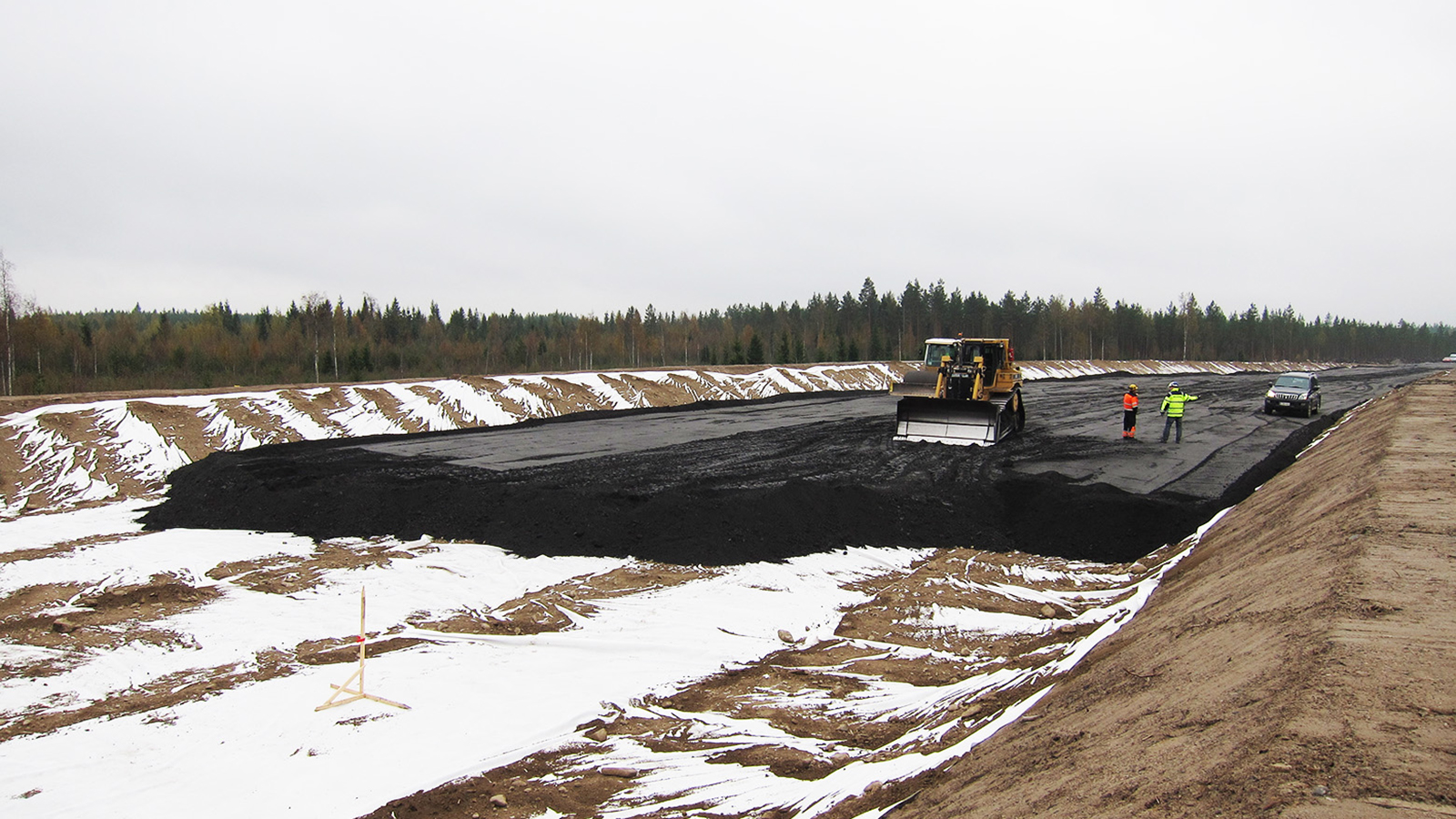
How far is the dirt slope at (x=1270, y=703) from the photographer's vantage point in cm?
320

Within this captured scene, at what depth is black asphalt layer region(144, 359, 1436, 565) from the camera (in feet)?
41.2

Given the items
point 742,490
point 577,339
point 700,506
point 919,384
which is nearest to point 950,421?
point 919,384

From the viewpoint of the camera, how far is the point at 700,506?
13109mm

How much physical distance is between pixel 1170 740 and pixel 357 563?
36.1 feet

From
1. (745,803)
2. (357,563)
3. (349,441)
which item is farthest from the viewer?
(349,441)

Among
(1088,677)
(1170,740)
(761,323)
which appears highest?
(761,323)

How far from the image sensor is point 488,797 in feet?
18.1

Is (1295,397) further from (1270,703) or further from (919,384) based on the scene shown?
(1270,703)

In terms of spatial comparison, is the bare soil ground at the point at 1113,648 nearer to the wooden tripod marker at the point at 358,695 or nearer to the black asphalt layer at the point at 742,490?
the black asphalt layer at the point at 742,490

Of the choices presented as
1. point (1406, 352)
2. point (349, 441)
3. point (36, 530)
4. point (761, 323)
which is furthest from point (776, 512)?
point (1406, 352)

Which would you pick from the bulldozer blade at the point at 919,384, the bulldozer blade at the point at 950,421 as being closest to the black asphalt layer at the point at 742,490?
the bulldozer blade at the point at 950,421

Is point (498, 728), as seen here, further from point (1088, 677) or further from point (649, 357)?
point (649, 357)

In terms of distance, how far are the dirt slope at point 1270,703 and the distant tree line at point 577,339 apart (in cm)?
4715

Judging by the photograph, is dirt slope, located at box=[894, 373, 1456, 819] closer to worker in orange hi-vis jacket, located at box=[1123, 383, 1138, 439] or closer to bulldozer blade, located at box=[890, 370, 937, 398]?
worker in orange hi-vis jacket, located at box=[1123, 383, 1138, 439]
